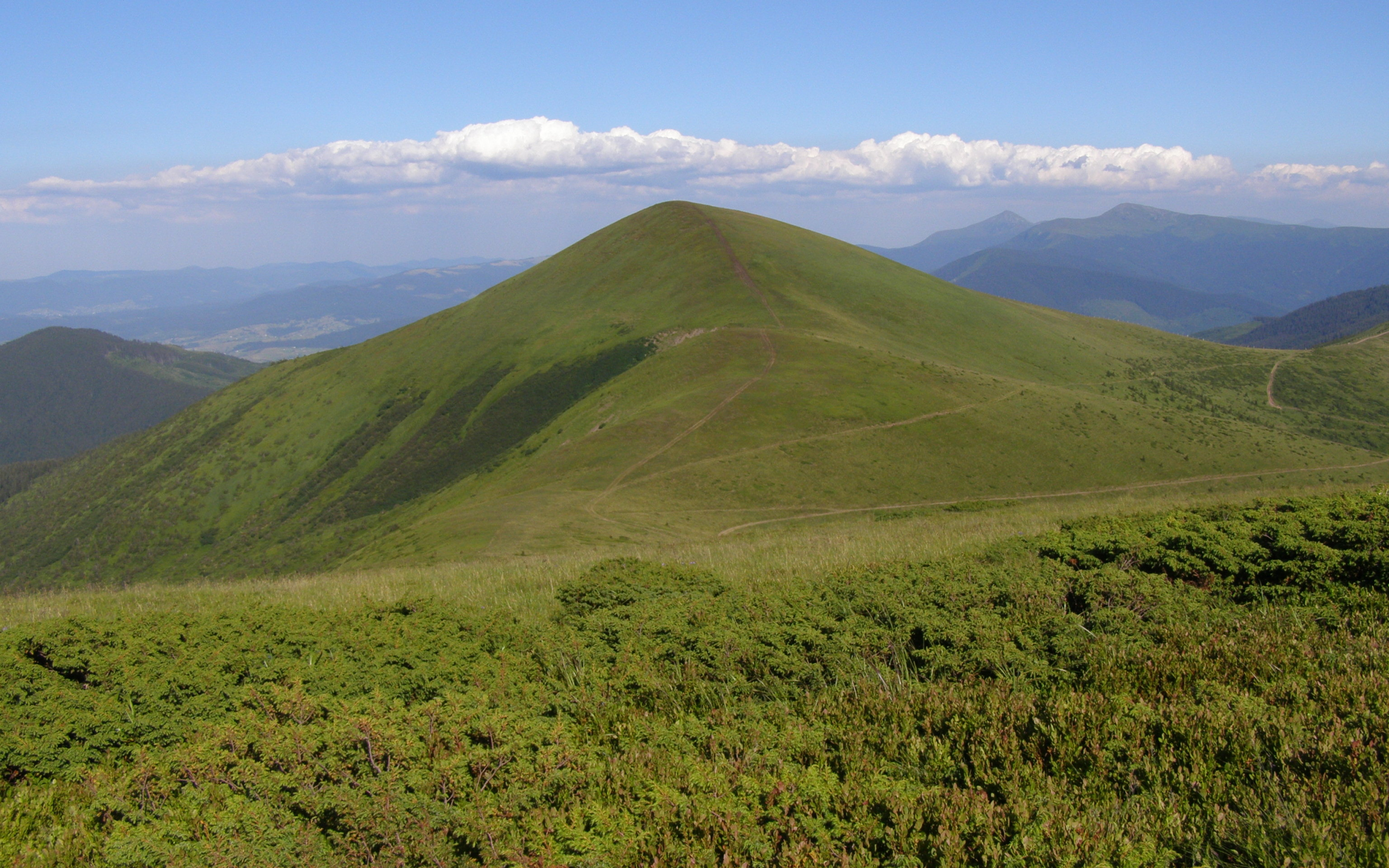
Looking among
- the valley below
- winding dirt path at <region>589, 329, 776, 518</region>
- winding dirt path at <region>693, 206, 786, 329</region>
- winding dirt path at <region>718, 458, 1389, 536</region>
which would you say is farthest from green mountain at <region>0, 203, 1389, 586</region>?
the valley below

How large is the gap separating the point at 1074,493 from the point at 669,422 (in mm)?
30204

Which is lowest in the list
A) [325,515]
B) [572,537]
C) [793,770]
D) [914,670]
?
[325,515]

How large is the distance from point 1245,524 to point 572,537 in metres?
24.8

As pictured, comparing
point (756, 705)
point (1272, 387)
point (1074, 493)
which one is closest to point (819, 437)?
point (1074, 493)

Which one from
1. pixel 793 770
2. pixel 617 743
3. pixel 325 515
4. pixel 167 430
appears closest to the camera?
pixel 793 770

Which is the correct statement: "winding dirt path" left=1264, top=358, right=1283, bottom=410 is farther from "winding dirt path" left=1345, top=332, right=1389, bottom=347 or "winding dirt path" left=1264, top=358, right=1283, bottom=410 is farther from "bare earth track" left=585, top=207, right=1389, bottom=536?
"bare earth track" left=585, top=207, right=1389, bottom=536

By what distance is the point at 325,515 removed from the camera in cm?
8938

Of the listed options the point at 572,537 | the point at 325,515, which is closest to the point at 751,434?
the point at 572,537

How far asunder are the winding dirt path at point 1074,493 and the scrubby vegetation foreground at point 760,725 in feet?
91.3

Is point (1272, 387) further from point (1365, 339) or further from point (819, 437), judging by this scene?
point (819, 437)

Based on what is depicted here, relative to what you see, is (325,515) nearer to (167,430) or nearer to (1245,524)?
(167,430)

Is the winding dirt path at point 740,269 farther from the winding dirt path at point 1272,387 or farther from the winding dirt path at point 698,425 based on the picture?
the winding dirt path at point 1272,387

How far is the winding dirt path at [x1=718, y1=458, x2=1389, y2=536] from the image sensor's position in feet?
137

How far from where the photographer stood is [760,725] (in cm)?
598
